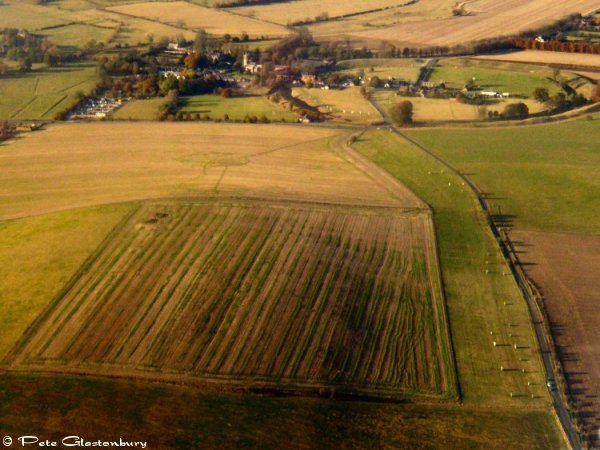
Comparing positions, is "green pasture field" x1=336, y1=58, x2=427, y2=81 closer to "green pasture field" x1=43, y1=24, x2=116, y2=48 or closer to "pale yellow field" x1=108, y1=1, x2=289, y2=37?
"pale yellow field" x1=108, y1=1, x2=289, y2=37

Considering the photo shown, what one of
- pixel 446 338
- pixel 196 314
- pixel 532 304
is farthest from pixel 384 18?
pixel 196 314

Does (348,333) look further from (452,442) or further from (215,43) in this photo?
(215,43)

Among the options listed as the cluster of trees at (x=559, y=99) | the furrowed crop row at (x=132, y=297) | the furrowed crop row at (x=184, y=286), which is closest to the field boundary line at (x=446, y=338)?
the furrowed crop row at (x=184, y=286)

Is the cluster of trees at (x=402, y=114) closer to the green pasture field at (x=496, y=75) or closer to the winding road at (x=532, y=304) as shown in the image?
the winding road at (x=532, y=304)

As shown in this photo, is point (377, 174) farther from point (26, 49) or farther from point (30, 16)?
point (30, 16)

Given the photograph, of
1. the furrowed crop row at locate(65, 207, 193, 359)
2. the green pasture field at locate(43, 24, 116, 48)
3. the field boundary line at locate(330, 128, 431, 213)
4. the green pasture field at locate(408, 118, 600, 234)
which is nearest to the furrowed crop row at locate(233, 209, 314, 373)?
the furrowed crop row at locate(65, 207, 193, 359)

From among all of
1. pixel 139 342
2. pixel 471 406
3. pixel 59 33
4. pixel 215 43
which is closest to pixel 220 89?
pixel 215 43
